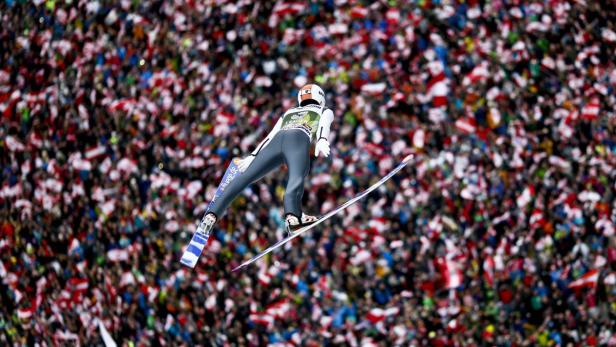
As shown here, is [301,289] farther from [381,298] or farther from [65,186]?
[65,186]

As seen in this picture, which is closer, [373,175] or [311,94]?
[311,94]

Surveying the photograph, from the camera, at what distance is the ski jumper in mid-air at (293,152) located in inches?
71.3

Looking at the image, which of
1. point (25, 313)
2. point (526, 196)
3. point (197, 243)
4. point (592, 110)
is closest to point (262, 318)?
point (197, 243)

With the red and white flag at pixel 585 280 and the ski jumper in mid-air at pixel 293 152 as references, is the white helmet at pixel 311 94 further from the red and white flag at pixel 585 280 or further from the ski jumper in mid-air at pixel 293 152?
the red and white flag at pixel 585 280

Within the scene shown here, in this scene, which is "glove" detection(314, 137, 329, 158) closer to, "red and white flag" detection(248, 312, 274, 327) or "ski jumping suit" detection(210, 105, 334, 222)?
"ski jumping suit" detection(210, 105, 334, 222)

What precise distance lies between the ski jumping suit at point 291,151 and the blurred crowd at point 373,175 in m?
0.19

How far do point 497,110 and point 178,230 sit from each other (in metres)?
0.81

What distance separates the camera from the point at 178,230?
2.15 meters

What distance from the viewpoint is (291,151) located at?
6.03ft

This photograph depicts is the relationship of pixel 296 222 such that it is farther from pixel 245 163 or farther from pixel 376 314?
pixel 376 314

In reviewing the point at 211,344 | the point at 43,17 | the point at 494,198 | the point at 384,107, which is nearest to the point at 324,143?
the point at 384,107

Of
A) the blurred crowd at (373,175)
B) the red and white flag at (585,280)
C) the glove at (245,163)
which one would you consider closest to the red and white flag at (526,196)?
the blurred crowd at (373,175)

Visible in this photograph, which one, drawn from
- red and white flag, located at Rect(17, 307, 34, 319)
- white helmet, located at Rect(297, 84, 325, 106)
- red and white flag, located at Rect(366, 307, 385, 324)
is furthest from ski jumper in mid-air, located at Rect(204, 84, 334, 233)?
red and white flag, located at Rect(17, 307, 34, 319)

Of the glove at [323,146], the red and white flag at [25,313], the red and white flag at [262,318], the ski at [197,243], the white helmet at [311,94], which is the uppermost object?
the white helmet at [311,94]
